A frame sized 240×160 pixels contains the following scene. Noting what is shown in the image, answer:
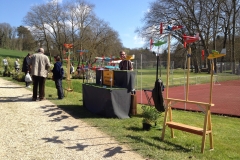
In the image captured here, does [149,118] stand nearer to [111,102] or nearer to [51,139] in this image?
[111,102]

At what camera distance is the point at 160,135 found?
242 inches

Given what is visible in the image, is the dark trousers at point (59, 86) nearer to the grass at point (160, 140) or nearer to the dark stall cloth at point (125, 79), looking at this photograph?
the grass at point (160, 140)

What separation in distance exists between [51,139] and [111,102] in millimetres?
2344

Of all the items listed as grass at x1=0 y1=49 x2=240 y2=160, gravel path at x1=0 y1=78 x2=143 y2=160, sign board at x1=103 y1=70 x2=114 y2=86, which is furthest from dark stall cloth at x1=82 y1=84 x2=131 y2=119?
gravel path at x1=0 y1=78 x2=143 y2=160

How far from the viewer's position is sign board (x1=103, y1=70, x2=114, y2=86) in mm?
8359

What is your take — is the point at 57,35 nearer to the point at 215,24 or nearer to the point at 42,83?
the point at 215,24

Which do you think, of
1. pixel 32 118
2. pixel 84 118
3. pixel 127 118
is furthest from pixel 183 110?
pixel 32 118

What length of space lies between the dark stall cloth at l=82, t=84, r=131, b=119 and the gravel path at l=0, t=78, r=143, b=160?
92cm

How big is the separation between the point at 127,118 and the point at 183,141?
231cm

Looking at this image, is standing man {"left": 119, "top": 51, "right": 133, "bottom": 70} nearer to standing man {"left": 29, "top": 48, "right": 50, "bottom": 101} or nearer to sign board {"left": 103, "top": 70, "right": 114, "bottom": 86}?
sign board {"left": 103, "top": 70, "right": 114, "bottom": 86}

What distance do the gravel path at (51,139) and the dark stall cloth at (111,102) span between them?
0.92m

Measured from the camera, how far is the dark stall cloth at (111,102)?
7552 millimetres

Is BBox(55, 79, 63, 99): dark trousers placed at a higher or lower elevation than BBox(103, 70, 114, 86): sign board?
lower

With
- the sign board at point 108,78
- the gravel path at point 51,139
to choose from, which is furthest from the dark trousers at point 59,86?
the sign board at point 108,78
